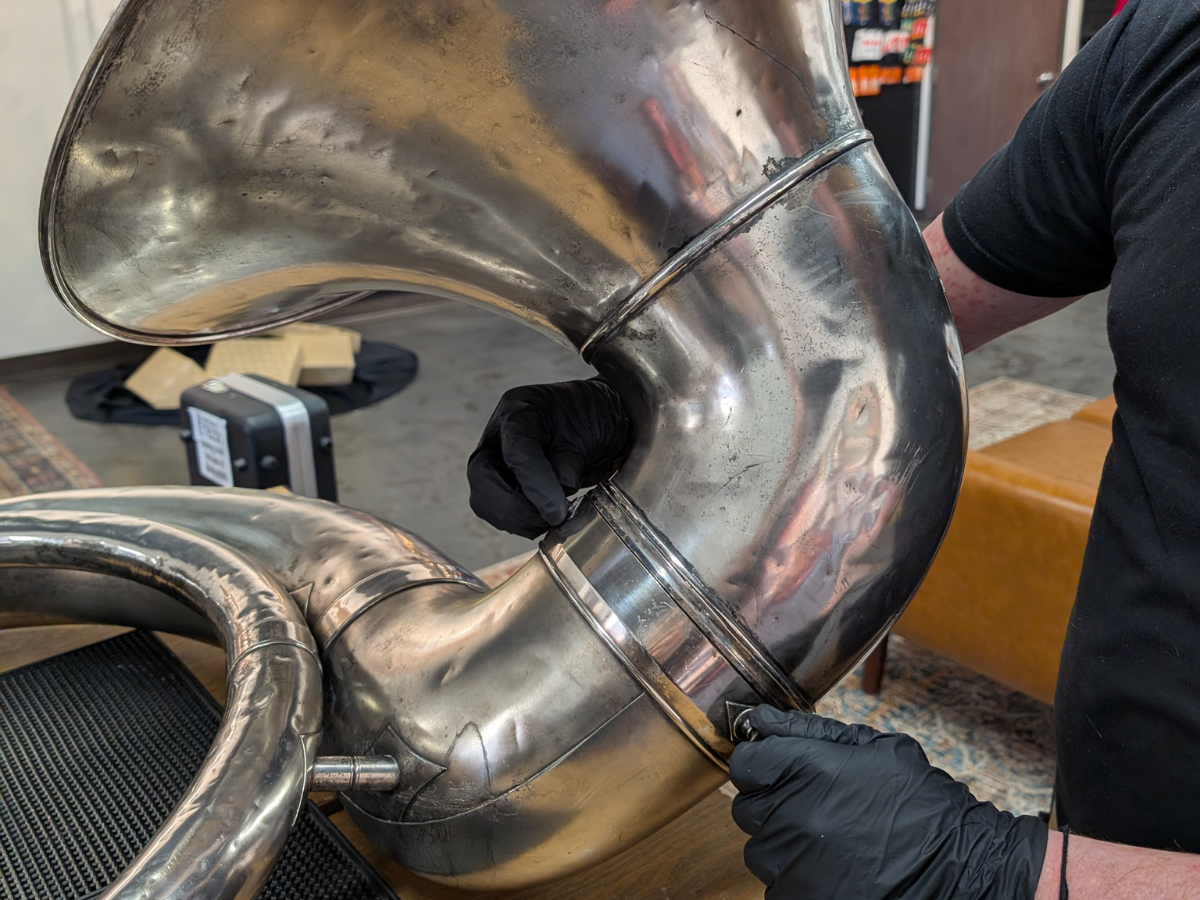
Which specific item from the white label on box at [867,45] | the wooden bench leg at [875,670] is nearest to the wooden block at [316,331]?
the wooden bench leg at [875,670]

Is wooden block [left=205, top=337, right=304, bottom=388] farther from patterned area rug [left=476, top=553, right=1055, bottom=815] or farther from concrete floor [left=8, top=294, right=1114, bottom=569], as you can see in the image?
patterned area rug [left=476, top=553, right=1055, bottom=815]

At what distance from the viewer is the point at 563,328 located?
588 millimetres

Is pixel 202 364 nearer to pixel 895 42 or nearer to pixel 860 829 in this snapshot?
pixel 860 829

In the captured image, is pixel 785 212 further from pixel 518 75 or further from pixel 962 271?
pixel 962 271

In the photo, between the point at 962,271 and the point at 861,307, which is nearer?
the point at 861,307

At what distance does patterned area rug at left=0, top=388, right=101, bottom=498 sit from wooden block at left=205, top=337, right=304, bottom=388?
0.57 metres

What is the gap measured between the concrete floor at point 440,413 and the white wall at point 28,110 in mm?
319

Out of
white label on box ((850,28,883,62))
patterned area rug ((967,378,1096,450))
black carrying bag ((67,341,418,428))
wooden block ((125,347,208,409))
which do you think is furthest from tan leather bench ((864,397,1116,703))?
white label on box ((850,28,883,62))

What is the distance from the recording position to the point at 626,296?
1.79 ft

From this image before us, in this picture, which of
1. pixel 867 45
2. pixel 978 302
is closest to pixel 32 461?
pixel 978 302

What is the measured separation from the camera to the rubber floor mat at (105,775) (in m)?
0.57

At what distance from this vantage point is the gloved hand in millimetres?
629

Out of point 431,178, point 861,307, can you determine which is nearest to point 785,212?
point 861,307

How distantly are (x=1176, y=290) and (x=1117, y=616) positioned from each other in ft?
0.70
